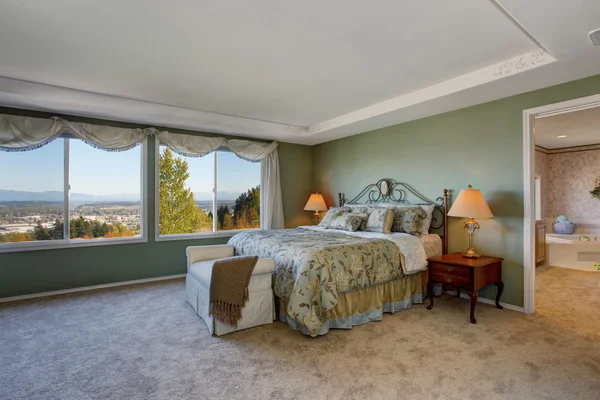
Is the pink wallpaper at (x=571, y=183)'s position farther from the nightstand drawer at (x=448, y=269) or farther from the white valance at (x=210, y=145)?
the white valance at (x=210, y=145)

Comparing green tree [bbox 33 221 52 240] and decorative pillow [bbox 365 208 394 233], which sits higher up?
decorative pillow [bbox 365 208 394 233]

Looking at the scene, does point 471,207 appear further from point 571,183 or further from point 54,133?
point 571,183

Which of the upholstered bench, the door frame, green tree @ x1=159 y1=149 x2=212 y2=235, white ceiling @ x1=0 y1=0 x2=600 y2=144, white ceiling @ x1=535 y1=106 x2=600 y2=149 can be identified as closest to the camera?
white ceiling @ x1=0 y1=0 x2=600 y2=144

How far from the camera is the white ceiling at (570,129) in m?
4.50

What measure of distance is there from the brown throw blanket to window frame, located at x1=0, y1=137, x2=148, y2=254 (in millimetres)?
2537

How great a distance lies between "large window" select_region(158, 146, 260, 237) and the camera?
5055 mm

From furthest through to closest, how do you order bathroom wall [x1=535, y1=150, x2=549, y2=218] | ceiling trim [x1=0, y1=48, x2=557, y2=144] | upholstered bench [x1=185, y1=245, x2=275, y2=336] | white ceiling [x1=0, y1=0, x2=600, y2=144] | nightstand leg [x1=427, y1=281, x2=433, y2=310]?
1. bathroom wall [x1=535, y1=150, x2=549, y2=218]
2. nightstand leg [x1=427, y1=281, x2=433, y2=310]
3. ceiling trim [x1=0, y1=48, x2=557, y2=144]
4. upholstered bench [x1=185, y1=245, x2=275, y2=336]
5. white ceiling [x1=0, y1=0, x2=600, y2=144]

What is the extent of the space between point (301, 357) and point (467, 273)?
6.15 feet

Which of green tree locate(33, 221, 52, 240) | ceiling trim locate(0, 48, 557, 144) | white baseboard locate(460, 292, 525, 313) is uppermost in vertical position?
ceiling trim locate(0, 48, 557, 144)

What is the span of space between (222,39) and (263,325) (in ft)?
8.38

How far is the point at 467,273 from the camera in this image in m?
3.16

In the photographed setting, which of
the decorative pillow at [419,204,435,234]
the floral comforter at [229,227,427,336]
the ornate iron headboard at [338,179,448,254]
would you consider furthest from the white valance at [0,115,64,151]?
the decorative pillow at [419,204,435,234]

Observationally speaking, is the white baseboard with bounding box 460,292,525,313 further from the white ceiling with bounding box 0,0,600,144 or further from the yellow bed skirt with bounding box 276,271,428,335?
the white ceiling with bounding box 0,0,600,144

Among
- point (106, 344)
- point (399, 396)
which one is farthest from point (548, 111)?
point (106, 344)
